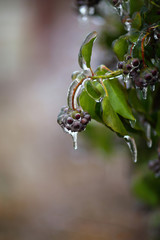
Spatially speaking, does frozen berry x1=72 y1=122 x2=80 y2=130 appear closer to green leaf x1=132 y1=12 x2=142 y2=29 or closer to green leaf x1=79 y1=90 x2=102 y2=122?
green leaf x1=79 y1=90 x2=102 y2=122

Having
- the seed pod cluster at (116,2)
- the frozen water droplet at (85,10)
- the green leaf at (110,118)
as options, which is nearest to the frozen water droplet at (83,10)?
the frozen water droplet at (85,10)

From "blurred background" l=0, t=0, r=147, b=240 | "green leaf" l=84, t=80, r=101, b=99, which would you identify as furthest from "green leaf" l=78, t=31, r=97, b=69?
"blurred background" l=0, t=0, r=147, b=240

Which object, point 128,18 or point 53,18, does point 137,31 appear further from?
point 53,18

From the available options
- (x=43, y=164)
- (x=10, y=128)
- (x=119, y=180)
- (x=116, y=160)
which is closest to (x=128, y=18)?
(x=119, y=180)

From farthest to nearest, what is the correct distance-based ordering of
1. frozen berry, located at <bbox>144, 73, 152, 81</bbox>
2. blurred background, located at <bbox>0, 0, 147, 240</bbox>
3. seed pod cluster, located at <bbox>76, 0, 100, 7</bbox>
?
blurred background, located at <bbox>0, 0, 147, 240</bbox>
seed pod cluster, located at <bbox>76, 0, 100, 7</bbox>
frozen berry, located at <bbox>144, 73, 152, 81</bbox>

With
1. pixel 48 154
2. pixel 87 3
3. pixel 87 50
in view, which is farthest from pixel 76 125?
pixel 48 154

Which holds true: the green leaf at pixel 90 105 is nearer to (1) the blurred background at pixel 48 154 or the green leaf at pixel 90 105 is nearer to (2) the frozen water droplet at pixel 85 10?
(2) the frozen water droplet at pixel 85 10
